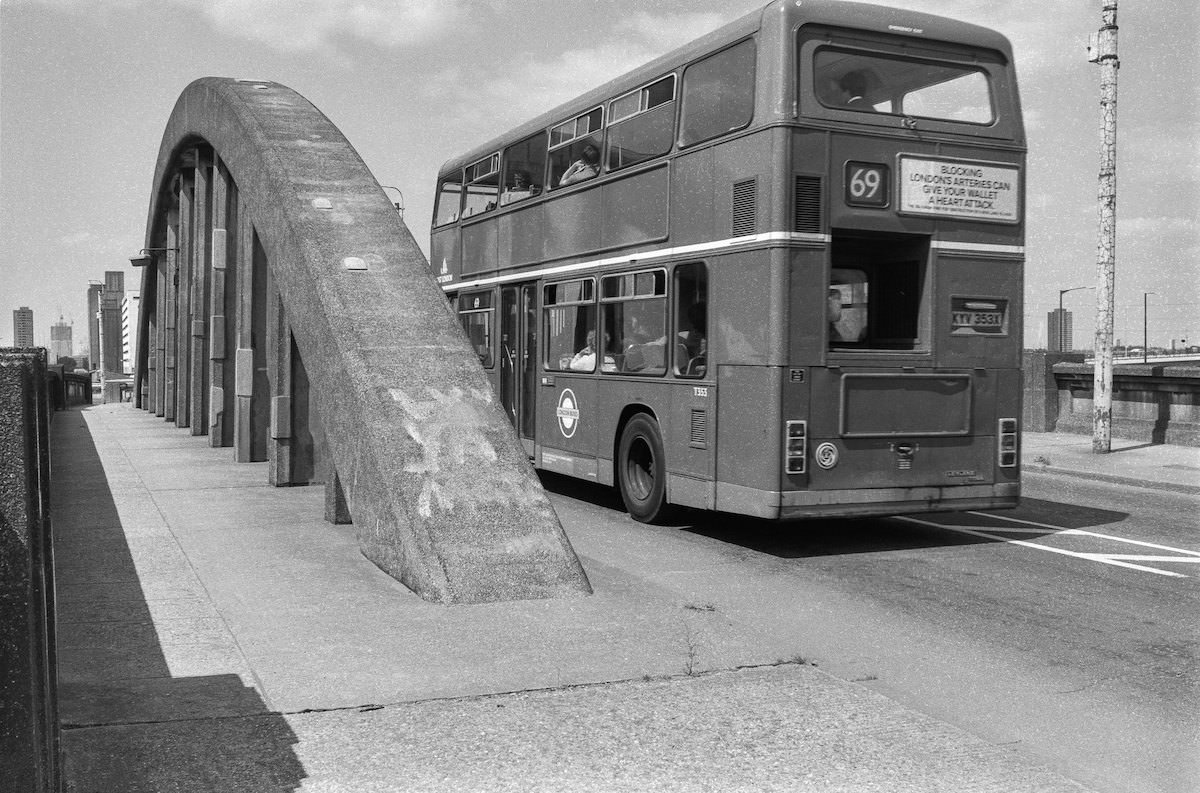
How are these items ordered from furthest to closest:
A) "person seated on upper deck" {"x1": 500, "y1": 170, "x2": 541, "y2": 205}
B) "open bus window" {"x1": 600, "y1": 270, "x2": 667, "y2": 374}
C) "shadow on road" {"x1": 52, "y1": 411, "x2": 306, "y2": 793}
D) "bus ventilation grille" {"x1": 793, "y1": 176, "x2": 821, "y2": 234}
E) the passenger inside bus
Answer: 1. "person seated on upper deck" {"x1": 500, "y1": 170, "x2": 541, "y2": 205}
2. the passenger inside bus
3. "open bus window" {"x1": 600, "y1": 270, "x2": 667, "y2": 374}
4. "bus ventilation grille" {"x1": 793, "y1": 176, "x2": 821, "y2": 234}
5. "shadow on road" {"x1": 52, "y1": 411, "x2": 306, "y2": 793}

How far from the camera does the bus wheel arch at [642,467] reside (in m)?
11.0

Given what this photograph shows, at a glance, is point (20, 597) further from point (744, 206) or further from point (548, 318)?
point (548, 318)

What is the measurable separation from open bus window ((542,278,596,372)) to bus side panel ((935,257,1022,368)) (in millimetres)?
3739

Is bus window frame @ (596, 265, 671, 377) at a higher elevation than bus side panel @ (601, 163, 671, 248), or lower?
lower

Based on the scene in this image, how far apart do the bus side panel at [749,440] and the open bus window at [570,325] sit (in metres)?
2.71

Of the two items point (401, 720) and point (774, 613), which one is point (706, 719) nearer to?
point (401, 720)

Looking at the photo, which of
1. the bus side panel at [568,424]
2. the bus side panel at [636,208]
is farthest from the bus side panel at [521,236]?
the bus side panel at [636,208]

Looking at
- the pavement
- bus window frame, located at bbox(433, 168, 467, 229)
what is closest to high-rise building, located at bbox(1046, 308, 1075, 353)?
bus window frame, located at bbox(433, 168, 467, 229)

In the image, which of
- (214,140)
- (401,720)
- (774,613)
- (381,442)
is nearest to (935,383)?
(774,613)

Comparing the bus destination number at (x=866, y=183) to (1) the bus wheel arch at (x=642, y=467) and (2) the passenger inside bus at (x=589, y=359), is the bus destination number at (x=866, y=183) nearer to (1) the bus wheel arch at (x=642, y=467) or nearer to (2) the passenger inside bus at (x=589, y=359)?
(1) the bus wheel arch at (x=642, y=467)

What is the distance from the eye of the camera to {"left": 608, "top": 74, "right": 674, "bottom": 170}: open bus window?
10828 millimetres

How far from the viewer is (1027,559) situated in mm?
9492

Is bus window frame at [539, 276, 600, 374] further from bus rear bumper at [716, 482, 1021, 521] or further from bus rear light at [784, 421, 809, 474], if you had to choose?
bus rear light at [784, 421, 809, 474]

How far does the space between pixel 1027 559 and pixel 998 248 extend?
2.62 m
